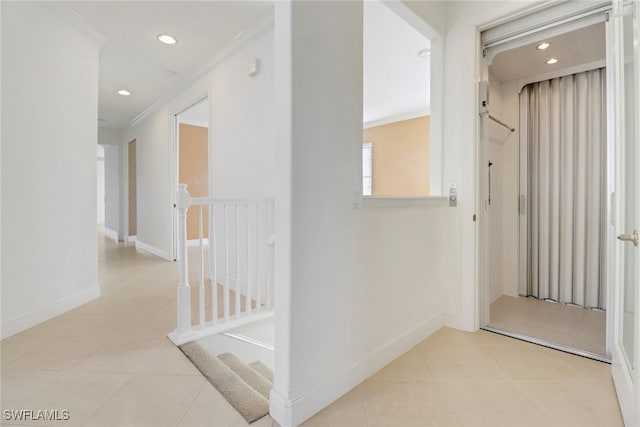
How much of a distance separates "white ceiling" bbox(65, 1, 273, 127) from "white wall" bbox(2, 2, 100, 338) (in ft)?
1.03

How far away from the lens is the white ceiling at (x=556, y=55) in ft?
8.12

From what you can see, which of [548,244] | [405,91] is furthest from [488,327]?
[405,91]

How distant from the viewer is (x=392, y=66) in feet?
12.3

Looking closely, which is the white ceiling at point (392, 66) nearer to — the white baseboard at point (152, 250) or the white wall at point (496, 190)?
the white wall at point (496, 190)

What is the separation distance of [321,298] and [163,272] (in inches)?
Answer: 132

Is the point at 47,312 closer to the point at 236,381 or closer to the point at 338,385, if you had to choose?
the point at 236,381

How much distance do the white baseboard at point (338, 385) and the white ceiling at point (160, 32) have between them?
2.70 meters

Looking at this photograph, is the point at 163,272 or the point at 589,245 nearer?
the point at 589,245

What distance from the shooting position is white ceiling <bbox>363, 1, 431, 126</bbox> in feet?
9.25

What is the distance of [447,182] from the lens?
245 centimetres

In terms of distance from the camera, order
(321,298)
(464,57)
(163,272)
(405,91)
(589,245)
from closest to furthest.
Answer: (321,298)
(464,57)
(589,245)
(163,272)
(405,91)

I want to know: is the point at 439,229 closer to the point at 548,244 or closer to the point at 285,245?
the point at 285,245
